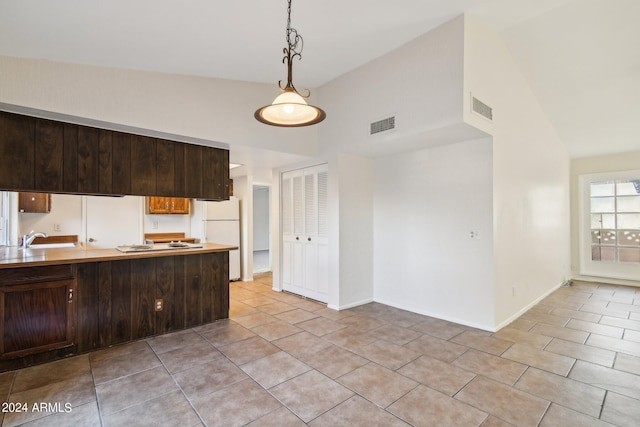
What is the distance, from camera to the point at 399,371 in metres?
2.57

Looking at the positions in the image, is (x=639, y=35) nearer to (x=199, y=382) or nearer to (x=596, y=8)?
(x=596, y=8)

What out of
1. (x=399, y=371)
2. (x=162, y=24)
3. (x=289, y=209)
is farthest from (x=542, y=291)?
(x=162, y=24)

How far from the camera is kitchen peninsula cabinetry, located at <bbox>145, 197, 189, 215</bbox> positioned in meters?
5.96

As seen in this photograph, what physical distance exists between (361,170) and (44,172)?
3.73 m

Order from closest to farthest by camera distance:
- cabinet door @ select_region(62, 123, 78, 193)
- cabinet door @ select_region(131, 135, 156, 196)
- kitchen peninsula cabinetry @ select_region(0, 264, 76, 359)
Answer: kitchen peninsula cabinetry @ select_region(0, 264, 76, 359) → cabinet door @ select_region(62, 123, 78, 193) → cabinet door @ select_region(131, 135, 156, 196)

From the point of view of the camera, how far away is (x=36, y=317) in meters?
2.73

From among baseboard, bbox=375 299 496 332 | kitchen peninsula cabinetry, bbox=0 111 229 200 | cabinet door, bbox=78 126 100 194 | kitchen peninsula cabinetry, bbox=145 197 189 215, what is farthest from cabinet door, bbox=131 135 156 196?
baseboard, bbox=375 299 496 332

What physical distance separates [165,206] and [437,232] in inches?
204

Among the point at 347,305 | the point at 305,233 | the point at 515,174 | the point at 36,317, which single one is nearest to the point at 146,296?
the point at 36,317

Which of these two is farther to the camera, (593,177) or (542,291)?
(593,177)

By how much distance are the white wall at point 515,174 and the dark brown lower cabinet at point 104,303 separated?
11.6ft

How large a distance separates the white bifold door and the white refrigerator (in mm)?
1251

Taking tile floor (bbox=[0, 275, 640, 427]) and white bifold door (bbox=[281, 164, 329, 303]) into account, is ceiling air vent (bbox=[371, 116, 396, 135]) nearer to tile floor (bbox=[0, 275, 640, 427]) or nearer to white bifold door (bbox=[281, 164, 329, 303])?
white bifold door (bbox=[281, 164, 329, 303])

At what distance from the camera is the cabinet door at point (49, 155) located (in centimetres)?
280
